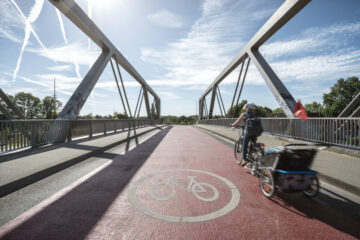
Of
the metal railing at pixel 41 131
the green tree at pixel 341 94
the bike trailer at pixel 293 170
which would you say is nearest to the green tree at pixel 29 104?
the metal railing at pixel 41 131

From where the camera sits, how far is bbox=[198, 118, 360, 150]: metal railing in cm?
581

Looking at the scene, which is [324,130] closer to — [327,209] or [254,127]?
[254,127]

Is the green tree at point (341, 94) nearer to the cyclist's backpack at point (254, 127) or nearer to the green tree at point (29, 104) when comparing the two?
the cyclist's backpack at point (254, 127)

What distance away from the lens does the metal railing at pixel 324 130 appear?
5812mm

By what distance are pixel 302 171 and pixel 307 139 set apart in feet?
21.1

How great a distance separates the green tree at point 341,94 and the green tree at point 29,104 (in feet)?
315

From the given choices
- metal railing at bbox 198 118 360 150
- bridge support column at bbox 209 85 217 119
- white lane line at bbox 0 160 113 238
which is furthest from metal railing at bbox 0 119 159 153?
bridge support column at bbox 209 85 217 119

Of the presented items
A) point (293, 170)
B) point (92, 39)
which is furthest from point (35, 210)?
point (92, 39)

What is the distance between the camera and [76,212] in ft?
8.04

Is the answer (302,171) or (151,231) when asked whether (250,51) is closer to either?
(302,171)

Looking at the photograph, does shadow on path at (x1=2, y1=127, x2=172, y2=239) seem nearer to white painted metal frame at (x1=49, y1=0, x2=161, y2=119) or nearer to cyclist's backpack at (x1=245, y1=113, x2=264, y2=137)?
cyclist's backpack at (x1=245, y1=113, x2=264, y2=137)

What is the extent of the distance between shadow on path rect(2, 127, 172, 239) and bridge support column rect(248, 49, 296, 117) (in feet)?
37.2

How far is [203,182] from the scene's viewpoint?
3617 mm

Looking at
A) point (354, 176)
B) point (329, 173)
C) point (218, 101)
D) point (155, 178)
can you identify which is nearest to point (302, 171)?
point (329, 173)
